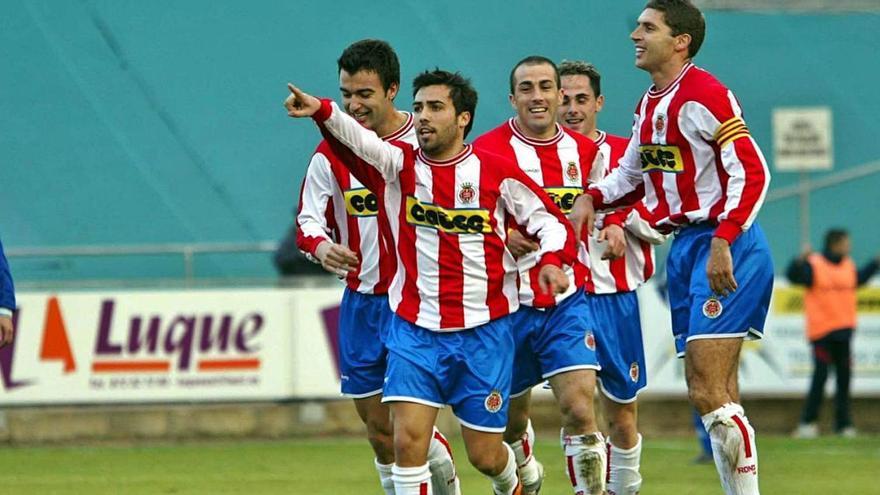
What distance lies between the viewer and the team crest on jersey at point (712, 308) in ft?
26.5

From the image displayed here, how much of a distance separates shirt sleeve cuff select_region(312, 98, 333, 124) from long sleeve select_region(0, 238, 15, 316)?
7.40ft

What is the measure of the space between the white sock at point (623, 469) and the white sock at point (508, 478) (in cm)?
112

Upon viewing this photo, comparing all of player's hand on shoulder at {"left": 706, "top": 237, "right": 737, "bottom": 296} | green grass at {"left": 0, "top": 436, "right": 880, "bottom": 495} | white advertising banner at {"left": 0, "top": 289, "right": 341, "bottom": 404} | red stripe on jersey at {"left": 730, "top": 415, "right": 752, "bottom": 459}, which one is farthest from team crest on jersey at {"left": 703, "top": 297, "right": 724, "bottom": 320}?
white advertising banner at {"left": 0, "top": 289, "right": 341, "bottom": 404}

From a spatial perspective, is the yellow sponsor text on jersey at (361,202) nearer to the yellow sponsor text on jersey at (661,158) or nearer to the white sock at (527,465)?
the yellow sponsor text on jersey at (661,158)

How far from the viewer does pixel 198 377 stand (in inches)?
627

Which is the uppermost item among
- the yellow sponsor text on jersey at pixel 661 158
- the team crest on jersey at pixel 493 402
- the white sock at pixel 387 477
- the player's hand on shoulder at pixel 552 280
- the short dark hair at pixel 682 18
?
the short dark hair at pixel 682 18

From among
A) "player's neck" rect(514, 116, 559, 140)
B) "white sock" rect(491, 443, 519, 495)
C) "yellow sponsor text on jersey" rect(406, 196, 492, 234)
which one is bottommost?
"white sock" rect(491, 443, 519, 495)

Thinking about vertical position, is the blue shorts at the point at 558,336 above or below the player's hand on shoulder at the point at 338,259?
below

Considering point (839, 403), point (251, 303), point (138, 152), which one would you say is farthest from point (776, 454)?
point (138, 152)

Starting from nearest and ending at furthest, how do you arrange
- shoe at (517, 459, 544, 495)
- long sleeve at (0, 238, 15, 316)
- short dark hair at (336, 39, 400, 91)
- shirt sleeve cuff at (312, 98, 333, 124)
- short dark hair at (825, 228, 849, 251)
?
A: shirt sleeve cuff at (312, 98, 333, 124)
short dark hair at (336, 39, 400, 91)
long sleeve at (0, 238, 15, 316)
shoe at (517, 459, 544, 495)
short dark hair at (825, 228, 849, 251)

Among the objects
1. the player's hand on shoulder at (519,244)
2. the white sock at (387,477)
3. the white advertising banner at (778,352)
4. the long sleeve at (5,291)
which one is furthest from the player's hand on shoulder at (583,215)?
the white advertising banner at (778,352)

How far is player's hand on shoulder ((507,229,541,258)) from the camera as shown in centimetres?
Result: 816

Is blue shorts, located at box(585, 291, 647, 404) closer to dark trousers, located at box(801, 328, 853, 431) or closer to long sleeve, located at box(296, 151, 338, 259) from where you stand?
long sleeve, located at box(296, 151, 338, 259)

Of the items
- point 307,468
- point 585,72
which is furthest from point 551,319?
point 307,468
